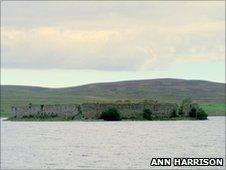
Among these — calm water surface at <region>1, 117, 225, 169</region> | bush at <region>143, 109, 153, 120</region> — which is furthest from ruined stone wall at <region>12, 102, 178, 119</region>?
calm water surface at <region>1, 117, 225, 169</region>

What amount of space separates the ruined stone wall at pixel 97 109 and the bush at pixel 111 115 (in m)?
0.72

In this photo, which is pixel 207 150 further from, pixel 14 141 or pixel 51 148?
pixel 14 141

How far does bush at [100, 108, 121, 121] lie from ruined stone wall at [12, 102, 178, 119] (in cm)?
72

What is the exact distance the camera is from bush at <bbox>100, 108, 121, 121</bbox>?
7138 inches

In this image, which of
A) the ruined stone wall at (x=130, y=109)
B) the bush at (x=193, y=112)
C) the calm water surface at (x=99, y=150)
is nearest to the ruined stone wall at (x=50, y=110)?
the ruined stone wall at (x=130, y=109)

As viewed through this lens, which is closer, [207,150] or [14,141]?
[207,150]

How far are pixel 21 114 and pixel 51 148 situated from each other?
10449cm

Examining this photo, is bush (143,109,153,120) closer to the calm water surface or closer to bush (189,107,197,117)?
bush (189,107,197,117)

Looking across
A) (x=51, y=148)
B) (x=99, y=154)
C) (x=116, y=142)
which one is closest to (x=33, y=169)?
(x=99, y=154)

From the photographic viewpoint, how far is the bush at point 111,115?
181m

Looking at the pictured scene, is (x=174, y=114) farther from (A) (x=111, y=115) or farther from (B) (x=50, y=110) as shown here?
(B) (x=50, y=110)

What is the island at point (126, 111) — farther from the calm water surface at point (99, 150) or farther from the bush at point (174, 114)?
the calm water surface at point (99, 150)

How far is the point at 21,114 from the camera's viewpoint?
194 m

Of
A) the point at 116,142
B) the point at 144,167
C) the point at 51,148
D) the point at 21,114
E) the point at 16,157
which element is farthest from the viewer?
the point at 21,114
